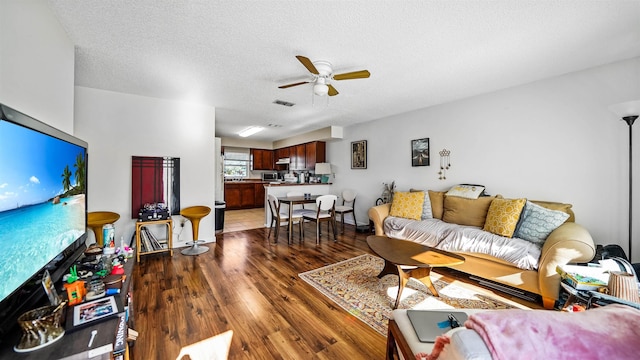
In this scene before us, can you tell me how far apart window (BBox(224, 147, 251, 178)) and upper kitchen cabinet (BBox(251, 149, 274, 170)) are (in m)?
0.38

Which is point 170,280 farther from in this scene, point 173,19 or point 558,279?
point 558,279

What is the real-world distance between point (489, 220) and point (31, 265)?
12.6 ft

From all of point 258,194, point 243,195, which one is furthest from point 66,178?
point 258,194

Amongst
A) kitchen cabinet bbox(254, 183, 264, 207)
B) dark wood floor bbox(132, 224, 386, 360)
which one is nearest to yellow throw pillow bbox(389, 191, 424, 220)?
dark wood floor bbox(132, 224, 386, 360)

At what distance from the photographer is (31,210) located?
1.05 metres

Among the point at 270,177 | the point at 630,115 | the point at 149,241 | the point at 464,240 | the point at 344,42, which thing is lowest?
the point at 149,241

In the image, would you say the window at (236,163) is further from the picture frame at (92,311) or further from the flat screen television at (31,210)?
the picture frame at (92,311)

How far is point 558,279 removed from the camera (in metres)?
2.10

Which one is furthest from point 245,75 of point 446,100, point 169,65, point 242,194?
point 242,194

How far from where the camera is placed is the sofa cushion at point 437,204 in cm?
372

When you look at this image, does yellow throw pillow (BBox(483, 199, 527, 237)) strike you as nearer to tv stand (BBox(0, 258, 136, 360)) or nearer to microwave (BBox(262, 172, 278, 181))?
tv stand (BBox(0, 258, 136, 360))

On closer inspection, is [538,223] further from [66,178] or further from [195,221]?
[195,221]

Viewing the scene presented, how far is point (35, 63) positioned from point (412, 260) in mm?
3084

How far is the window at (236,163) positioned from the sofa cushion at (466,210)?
690 centimetres
